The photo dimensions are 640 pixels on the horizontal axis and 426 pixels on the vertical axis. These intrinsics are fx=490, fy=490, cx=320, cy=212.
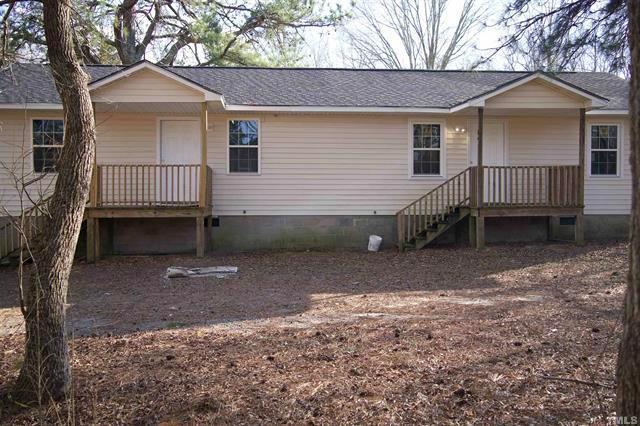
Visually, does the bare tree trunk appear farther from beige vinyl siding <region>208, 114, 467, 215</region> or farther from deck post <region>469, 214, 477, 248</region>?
deck post <region>469, 214, 477, 248</region>

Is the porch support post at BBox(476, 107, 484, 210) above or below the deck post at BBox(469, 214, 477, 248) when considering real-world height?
above

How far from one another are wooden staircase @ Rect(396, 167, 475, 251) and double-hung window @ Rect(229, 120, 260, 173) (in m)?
4.04

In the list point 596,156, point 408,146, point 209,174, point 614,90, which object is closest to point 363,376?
point 209,174

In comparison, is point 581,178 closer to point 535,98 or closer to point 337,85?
point 535,98

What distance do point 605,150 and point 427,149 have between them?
192 inches

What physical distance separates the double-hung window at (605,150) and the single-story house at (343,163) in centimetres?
3

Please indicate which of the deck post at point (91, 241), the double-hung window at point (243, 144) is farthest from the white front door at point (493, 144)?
the deck post at point (91, 241)

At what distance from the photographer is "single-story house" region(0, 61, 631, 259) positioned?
38.7ft

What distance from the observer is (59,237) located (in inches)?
148

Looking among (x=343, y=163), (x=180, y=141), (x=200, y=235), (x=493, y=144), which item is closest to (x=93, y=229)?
(x=200, y=235)

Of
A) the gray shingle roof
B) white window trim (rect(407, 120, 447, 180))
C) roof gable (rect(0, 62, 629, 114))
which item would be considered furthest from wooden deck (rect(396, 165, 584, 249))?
the gray shingle roof

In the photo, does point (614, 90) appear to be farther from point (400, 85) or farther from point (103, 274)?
point (103, 274)

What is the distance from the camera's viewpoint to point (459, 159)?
42.5ft

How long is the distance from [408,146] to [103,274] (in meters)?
7.94
